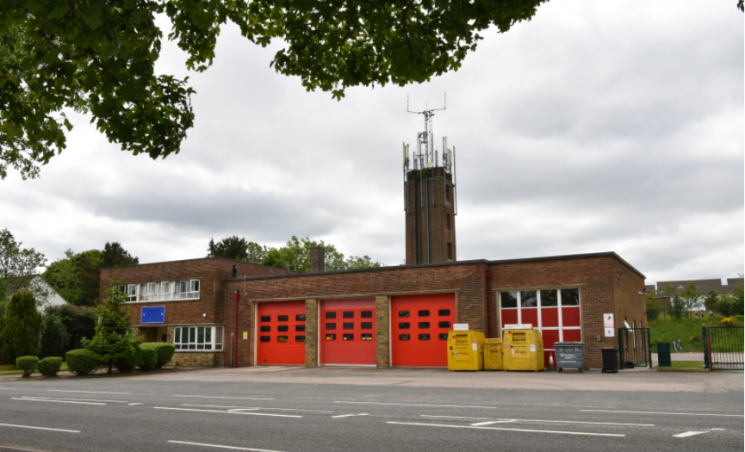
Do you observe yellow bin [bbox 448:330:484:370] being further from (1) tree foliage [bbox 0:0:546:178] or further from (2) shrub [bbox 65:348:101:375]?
(1) tree foliage [bbox 0:0:546:178]

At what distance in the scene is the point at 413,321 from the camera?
2673cm

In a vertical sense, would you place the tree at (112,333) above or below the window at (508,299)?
below

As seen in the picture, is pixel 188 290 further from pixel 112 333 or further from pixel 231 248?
pixel 231 248

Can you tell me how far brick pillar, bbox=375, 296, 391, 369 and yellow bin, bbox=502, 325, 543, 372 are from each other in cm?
560

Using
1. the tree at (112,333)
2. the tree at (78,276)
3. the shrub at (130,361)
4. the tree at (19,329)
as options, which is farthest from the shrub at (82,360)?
the tree at (78,276)

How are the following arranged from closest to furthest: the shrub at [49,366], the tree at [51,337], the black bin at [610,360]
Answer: the black bin at [610,360] < the shrub at [49,366] < the tree at [51,337]

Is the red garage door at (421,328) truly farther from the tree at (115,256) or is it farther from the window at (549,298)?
the tree at (115,256)

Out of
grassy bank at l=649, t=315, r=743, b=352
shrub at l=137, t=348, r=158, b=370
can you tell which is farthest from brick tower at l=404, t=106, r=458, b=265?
shrub at l=137, t=348, r=158, b=370

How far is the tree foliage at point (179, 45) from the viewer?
636cm

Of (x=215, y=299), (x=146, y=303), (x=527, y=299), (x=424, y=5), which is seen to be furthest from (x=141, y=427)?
(x=146, y=303)

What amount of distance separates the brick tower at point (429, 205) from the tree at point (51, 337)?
29.5m

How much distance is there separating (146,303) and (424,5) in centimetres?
3111

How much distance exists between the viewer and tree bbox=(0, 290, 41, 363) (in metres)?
32.9

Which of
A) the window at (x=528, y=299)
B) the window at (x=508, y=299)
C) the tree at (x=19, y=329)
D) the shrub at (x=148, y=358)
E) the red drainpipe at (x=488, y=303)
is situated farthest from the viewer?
the tree at (x=19, y=329)
